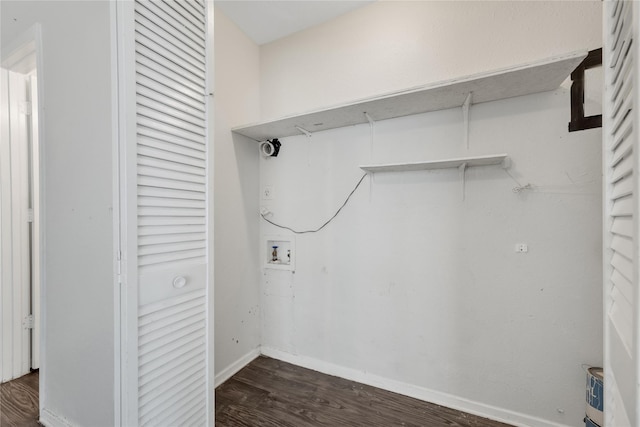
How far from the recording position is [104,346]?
1021 mm

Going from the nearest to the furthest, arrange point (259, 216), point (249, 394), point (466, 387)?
point (466, 387)
point (249, 394)
point (259, 216)

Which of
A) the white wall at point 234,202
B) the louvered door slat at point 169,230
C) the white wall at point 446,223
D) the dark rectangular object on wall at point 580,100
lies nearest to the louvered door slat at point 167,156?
the louvered door slat at point 169,230

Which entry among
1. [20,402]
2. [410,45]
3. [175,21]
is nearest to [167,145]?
[175,21]

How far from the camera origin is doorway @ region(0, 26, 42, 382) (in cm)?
176

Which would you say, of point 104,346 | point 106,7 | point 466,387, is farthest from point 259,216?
point 466,387

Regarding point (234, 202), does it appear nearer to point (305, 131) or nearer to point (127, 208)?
point (305, 131)

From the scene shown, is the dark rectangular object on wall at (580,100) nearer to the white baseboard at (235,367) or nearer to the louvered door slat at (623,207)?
the louvered door slat at (623,207)

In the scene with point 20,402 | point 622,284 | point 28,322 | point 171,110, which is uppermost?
point 171,110

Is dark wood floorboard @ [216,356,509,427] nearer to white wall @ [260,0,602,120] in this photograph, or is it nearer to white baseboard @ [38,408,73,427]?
white baseboard @ [38,408,73,427]

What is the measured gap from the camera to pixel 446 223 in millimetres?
1739

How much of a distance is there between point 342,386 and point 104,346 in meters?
1.55

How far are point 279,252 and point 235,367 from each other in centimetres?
97

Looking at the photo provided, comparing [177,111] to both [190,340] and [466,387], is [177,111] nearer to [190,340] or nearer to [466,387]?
[190,340]

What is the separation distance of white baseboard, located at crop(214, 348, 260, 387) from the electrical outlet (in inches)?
53.0
